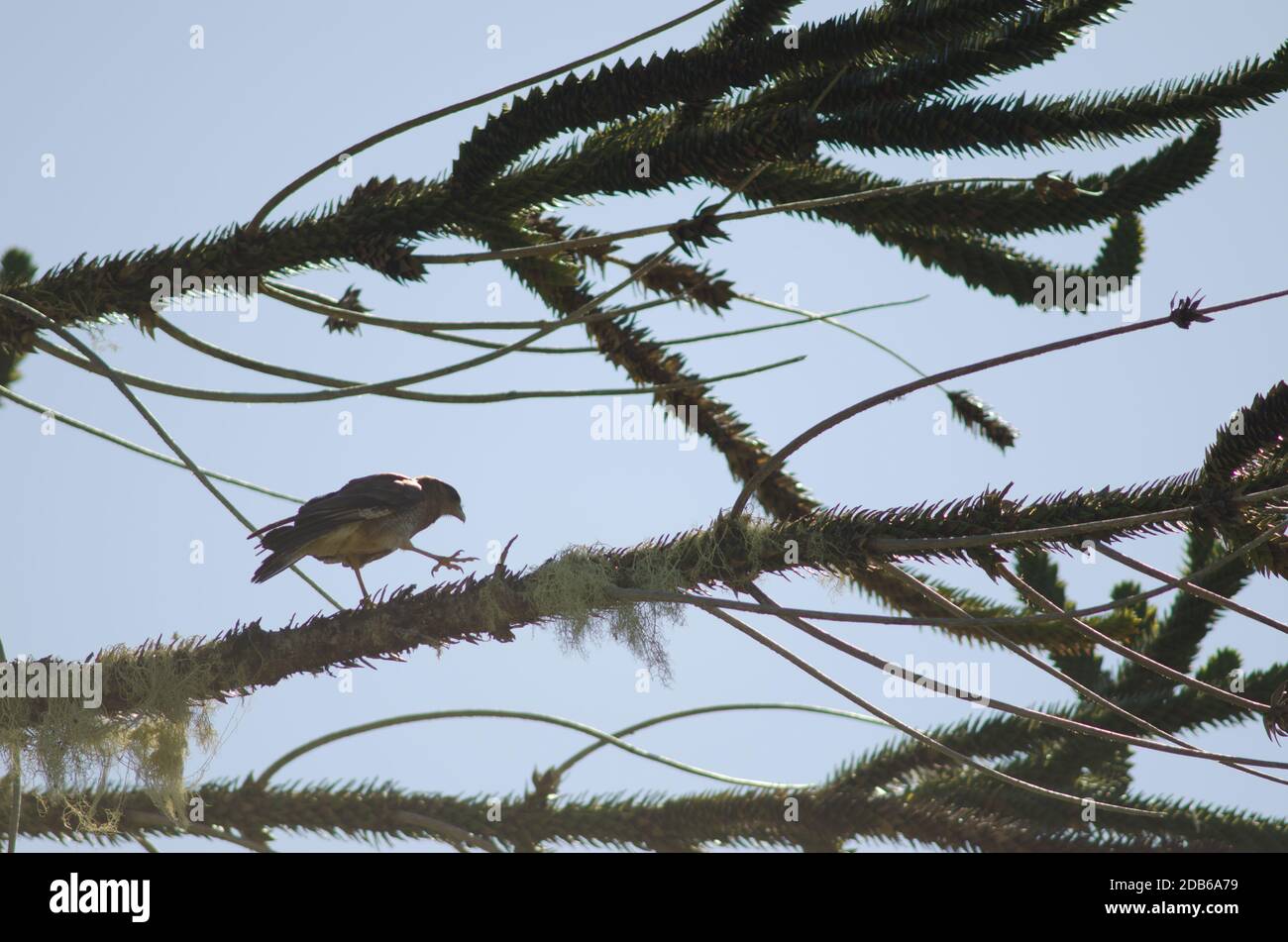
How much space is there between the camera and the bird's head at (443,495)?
761 centimetres

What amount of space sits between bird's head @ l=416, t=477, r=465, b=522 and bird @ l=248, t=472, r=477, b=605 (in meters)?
0.28

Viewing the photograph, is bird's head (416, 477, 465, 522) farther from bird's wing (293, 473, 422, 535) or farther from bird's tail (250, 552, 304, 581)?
bird's tail (250, 552, 304, 581)

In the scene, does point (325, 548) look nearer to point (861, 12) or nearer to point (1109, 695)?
point (861, 12)

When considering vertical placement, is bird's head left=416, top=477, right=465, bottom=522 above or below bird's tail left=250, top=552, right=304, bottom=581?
above

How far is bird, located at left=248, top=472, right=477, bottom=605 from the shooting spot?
5.96 meters

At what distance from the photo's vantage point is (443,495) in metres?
7.73

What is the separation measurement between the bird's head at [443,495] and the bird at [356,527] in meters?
0.28

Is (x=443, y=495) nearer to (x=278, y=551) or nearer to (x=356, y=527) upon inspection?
(x=356, y=527)

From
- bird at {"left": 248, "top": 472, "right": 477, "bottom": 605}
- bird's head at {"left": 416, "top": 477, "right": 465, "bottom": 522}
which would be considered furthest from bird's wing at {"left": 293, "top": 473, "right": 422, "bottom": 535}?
bird's head at {"left": 416, "top": 477, "right": 465, "bottom": 522}

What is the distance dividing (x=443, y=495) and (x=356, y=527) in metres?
1.23

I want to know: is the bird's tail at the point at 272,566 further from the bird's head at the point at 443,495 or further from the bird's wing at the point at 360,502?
the bird's head at the point at 443,495

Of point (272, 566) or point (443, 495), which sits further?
point (443, 495)

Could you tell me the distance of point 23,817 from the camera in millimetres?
5418

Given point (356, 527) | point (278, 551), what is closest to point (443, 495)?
point (356, 527)
